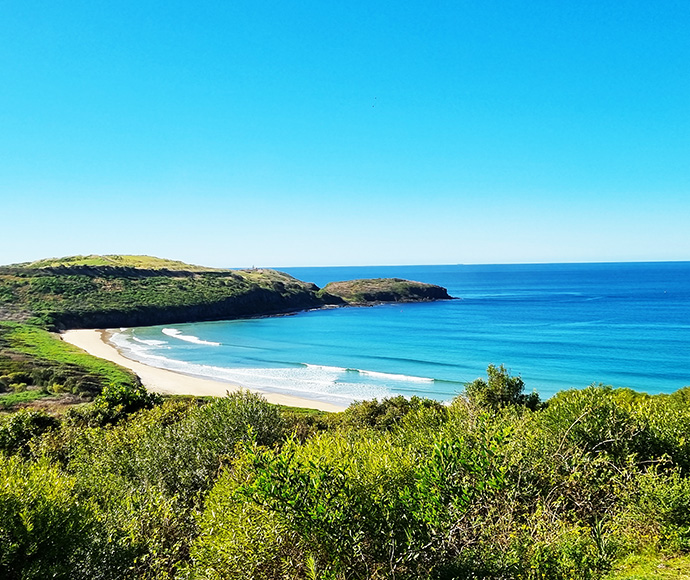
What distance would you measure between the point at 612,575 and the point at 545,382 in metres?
48.6

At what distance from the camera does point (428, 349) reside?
255ft

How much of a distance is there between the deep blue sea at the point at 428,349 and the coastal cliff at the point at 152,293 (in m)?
10.9

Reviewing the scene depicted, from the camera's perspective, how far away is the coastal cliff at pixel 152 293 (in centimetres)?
10712

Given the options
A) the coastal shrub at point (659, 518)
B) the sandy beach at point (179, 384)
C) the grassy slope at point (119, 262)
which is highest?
the grassy slope at point (119, 262)

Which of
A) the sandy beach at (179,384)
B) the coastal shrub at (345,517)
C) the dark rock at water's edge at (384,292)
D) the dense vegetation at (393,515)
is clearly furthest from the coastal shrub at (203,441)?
the dark rock at water's edge at (384,292)

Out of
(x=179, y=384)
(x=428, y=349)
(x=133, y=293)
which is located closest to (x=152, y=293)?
(x=133, y=293)

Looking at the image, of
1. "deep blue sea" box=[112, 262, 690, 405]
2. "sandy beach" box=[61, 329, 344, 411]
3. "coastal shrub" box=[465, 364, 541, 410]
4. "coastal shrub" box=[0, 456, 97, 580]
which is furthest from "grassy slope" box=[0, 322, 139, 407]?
"coastal shrub" box=[465, 364, 541, 410]

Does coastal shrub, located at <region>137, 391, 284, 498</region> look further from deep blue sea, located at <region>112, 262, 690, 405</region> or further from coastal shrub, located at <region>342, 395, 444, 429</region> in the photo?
deep blue sea, located at <region>112, 262, 690, 405</region>

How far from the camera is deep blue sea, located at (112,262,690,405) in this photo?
188 ft

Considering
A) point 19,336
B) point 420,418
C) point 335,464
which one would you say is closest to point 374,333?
point 19,336

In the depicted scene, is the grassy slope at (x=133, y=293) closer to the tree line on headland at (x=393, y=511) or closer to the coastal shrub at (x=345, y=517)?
the tree line on headland at (x=393, y=511)

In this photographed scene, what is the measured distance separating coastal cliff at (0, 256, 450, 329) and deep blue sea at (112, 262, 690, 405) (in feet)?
35.9

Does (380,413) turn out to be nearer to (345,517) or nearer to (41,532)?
(345,517)

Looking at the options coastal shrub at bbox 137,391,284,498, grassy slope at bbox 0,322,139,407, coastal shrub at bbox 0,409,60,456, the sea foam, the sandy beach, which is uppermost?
coastal shrub at bbox 137,391,284,498
